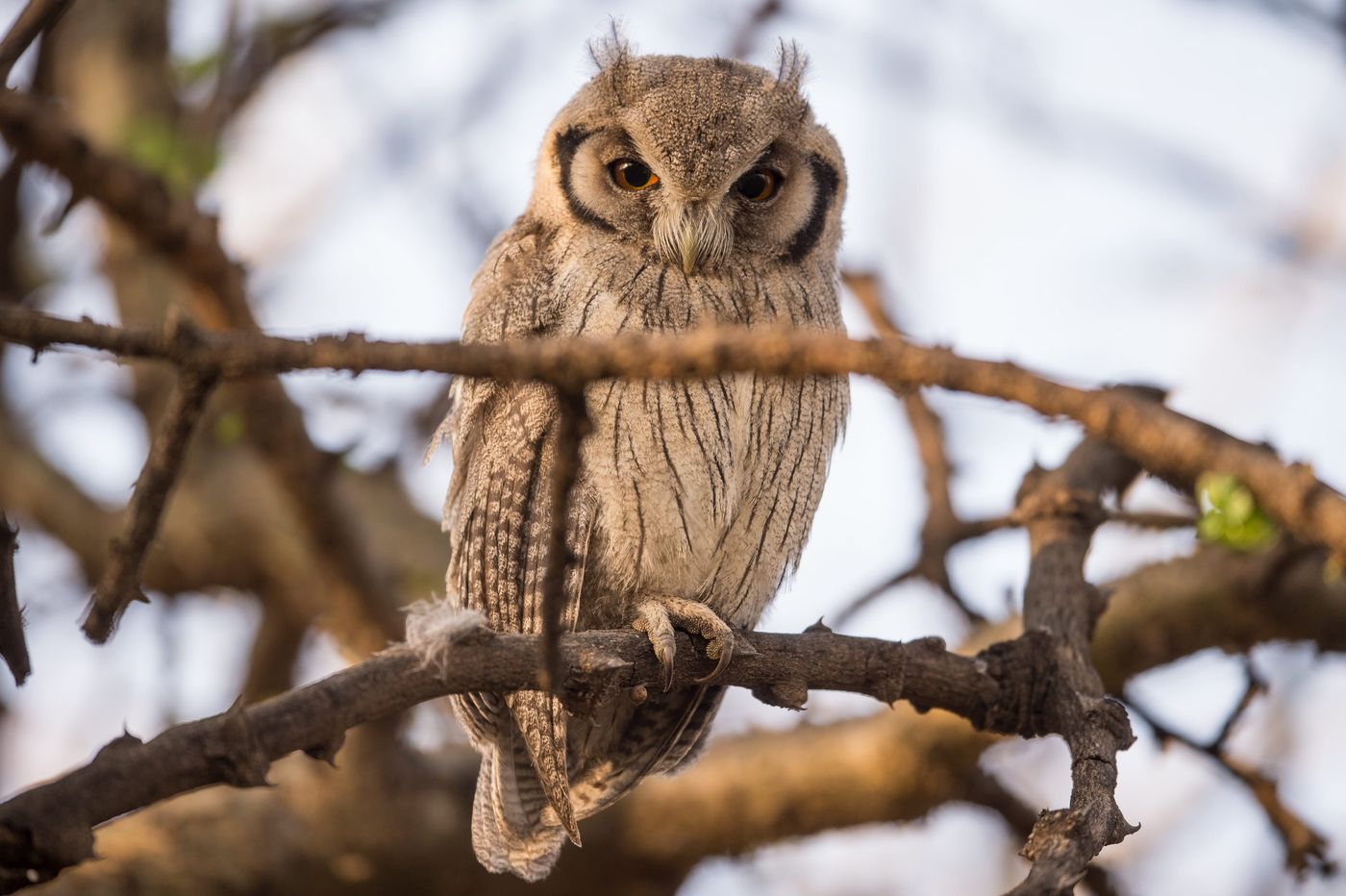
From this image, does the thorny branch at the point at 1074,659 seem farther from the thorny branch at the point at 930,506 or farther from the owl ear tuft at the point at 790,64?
the owl ear tuft at the point at 790,64

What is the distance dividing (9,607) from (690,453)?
4.66ft

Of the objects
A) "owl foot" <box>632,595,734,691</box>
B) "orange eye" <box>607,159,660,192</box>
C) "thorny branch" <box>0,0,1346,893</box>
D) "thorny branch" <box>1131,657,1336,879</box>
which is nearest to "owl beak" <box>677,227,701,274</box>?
"orange eye" <box>607,159,660,192</box>

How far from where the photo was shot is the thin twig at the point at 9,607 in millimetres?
1752

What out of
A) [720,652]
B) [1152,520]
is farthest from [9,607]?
[1152,520]

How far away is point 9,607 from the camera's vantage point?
1759mm

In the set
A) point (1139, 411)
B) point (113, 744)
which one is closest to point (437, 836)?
point (113, 744)

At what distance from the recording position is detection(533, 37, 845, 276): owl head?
2875mm

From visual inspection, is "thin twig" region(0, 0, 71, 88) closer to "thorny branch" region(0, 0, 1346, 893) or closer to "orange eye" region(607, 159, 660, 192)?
"thorny branch" region(0, 0, 1346, 893)

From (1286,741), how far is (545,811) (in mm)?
3593

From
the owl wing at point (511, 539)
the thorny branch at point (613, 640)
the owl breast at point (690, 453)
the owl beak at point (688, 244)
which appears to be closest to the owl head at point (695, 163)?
the owl beak at point (688, 244)

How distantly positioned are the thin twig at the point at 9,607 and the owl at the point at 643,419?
3.73ft

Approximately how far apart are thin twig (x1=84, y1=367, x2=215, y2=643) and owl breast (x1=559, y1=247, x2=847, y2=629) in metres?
1.14

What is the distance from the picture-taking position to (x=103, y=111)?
18.2 ft

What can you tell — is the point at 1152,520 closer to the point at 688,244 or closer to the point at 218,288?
the point at 688,244
